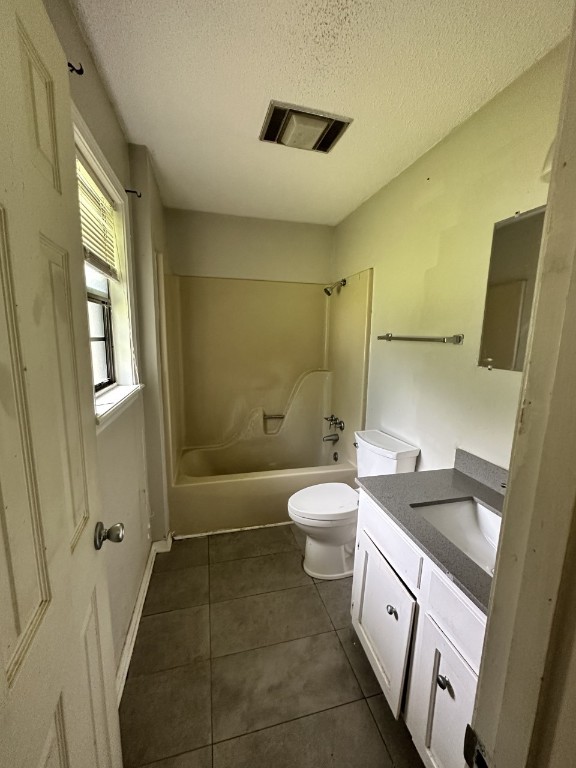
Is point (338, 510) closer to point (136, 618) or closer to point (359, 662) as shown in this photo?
point (359, 662)

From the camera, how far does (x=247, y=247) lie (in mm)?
2760

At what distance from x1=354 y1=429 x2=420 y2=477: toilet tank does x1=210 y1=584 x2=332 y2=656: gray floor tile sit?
2.60 feet

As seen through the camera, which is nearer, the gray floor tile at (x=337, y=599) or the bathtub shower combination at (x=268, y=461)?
the gray floor tile at (x=337, y=599)

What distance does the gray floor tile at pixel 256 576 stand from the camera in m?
1.79

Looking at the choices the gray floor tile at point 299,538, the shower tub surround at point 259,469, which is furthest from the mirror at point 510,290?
the gray floor tile at point 299,538

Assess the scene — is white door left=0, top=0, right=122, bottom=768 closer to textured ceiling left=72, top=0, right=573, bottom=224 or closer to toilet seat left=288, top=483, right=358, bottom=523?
textured ceiling left=72, top=0, right=573, bottom=224

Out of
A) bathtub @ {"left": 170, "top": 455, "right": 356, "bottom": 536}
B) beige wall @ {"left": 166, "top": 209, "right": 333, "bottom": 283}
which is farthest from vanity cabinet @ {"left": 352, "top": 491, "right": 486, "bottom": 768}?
beige wall @ {"left": 166, "top": 209, "right": 333, "bottom": 283}

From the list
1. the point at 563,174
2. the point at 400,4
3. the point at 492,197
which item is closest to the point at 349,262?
the point at 492,197

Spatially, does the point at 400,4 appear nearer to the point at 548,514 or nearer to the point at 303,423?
the point at 548,514

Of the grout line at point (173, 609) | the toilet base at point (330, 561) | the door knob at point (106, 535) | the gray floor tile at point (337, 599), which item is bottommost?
the grout line at point (173, 609)

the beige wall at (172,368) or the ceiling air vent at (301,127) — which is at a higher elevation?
the ceiling air vent at (301,127)

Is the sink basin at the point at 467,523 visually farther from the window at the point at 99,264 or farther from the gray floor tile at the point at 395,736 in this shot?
the window at the point at 99,264

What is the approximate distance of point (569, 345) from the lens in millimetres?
321

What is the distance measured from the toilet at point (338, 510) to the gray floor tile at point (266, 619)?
19 cm
